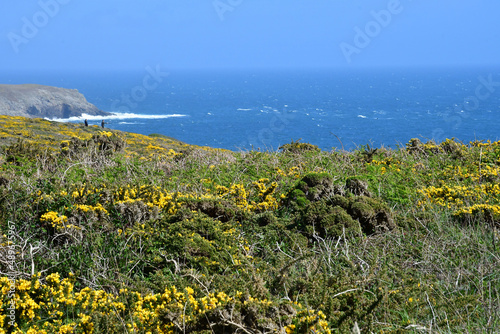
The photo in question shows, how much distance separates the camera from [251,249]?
506 cm

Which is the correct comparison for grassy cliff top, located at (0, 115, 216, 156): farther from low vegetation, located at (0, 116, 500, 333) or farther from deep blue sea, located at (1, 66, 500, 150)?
deep blue sea, located at (1, 66, 500, 150)

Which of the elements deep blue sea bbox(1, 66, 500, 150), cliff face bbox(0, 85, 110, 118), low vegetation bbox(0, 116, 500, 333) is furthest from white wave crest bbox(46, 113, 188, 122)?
low vegetation bbox(0, 116, 500, 333)

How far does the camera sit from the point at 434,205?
6012 millimetres

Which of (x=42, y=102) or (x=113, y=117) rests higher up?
(x=42, y=102)

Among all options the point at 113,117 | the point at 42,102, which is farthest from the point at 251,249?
the point at 42,102

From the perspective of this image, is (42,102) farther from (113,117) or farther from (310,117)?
(310,117)

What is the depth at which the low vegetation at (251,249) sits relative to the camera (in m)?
3.33

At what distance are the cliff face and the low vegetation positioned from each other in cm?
10299

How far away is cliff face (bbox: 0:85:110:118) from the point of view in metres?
103

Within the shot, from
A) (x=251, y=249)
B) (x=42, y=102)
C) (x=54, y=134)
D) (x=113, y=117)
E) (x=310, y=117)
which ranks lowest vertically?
(x=113, y=117)

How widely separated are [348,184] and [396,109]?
126 meters

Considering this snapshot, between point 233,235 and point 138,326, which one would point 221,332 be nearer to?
point 138,326

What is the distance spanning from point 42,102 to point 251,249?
12167cm

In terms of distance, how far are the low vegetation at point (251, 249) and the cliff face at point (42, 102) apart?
103 meters
